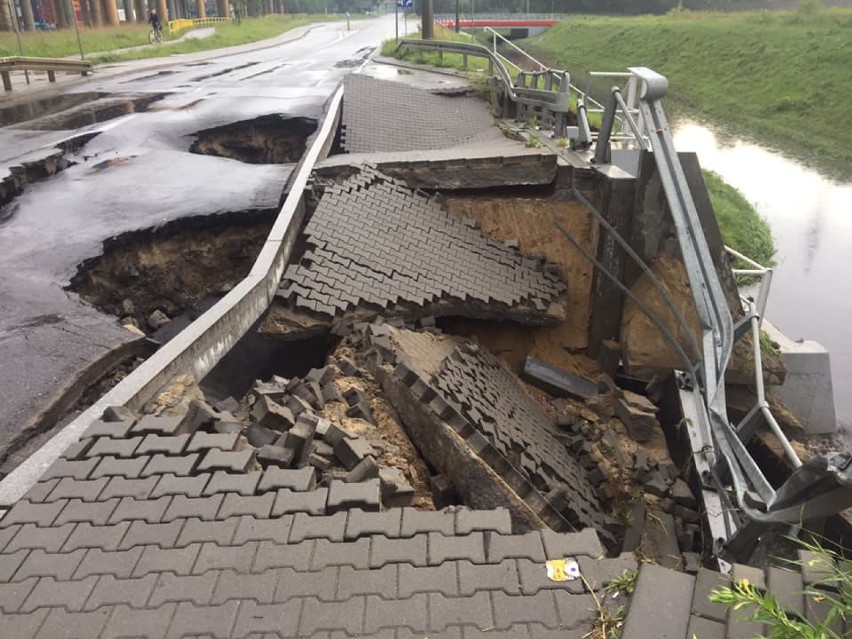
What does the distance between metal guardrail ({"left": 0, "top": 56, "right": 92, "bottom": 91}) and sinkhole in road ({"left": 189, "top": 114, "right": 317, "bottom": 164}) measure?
939 cm

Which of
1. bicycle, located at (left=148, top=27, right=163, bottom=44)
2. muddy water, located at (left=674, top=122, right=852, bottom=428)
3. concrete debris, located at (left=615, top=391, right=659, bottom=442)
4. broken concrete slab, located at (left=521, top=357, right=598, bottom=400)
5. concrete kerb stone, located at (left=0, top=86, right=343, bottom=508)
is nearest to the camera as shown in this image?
concrete kerb stone, located at (left=0, top=86, right=343, bottom=508)

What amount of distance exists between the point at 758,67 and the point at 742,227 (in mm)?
22504

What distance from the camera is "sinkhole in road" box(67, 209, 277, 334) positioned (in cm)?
713

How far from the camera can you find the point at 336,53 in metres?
30.2

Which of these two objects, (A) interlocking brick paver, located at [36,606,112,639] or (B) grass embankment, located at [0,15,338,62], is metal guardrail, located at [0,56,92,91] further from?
(A) interlocking brick paver, located at [36,606,112,639]

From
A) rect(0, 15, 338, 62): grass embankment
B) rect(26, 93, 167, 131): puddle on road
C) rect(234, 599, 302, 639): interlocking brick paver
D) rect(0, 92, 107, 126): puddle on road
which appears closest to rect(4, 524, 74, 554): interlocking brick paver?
rect(234, 599, 302, 639): interlocking brick paver

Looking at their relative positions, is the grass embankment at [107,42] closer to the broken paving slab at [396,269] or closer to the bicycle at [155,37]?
the bicycle at [155,37]

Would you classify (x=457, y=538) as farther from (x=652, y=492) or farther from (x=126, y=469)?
(x=652, y=492)

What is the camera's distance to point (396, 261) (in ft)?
26.3

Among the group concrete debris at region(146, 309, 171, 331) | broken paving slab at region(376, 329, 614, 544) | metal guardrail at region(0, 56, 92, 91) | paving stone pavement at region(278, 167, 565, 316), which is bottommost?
broken paving slab at region(376, 329, 614, 544)

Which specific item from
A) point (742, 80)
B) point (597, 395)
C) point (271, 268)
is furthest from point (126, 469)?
point (742, 80)

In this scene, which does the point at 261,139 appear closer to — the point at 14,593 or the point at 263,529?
the point at 263,529

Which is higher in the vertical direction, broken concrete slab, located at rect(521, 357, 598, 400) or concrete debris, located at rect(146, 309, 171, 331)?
concrete debris, located at rect(146, 309, 171, 331)

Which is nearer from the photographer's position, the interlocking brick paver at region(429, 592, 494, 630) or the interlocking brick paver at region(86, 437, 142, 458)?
the interlocking brick paver at region(429, 592, 494, 630)
